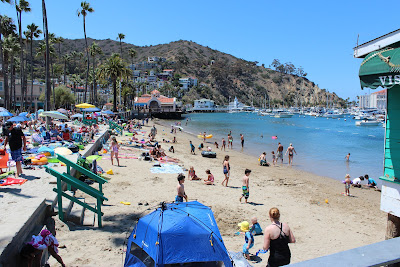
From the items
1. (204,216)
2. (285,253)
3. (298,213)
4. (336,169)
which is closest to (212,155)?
(336,169)

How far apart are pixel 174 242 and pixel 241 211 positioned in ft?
A: 16.4

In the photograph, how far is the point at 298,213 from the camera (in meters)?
9.90

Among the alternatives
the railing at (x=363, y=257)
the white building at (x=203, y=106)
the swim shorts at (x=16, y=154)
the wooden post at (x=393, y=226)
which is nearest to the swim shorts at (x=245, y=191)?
the wooden post at (x=393, y=226)

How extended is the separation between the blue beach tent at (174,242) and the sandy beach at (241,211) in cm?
91

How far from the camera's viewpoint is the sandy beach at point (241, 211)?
250 inches

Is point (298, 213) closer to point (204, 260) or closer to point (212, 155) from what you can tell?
point (204, 260)

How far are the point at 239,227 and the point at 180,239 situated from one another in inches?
141

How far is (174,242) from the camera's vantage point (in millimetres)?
4816

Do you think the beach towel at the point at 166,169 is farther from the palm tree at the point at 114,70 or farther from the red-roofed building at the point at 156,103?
the red-roofed building at the point at 156,103

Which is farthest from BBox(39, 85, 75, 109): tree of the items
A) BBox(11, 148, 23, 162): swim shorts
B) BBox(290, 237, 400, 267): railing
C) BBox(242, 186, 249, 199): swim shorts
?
BBox(290, 237, 400, 267): railing

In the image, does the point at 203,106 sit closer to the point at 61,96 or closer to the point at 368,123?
the point at 368,123

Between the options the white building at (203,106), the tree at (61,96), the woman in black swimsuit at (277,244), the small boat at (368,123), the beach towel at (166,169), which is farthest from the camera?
the white building at (203,106)

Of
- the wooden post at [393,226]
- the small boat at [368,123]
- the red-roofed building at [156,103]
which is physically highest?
the red-roofed building at [156,103]

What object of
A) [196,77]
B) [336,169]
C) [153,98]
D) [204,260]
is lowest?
[336,169]
